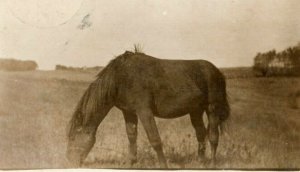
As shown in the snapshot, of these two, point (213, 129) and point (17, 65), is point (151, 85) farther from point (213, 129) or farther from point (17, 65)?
point (17, 65)

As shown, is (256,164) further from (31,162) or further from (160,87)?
(31,162)

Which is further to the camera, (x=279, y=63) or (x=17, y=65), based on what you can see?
(x=17, y=65)

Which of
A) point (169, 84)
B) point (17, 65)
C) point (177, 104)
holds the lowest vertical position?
point (177, 104)

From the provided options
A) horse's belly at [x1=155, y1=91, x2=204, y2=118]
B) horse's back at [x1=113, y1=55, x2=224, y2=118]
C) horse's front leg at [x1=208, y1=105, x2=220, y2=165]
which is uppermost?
horse's back at [x1=113, y1=55, x2=224, y2=118]

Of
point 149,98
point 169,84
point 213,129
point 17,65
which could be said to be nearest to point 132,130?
point 149,98

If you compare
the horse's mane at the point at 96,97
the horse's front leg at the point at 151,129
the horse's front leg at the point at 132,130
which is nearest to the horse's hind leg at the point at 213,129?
the horse's front leg at the point at 151,129

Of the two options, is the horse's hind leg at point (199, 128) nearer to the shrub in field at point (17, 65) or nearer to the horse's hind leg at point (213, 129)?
the horse's hind leg at point (213, 129)

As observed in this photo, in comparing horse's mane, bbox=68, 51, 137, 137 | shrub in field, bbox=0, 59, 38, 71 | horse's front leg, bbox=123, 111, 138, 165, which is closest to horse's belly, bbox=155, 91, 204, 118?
horse's front leg, bbox=123, 111, 138, 165

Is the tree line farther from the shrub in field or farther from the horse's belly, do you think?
the shrub in field
